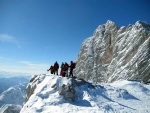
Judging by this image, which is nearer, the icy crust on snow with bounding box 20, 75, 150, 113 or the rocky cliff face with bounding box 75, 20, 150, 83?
the icy crust on snow with bounding box 20, 75, 150, 113

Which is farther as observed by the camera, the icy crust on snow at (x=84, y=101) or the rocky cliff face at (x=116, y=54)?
the rocky cliff face at (x=116, y=54)

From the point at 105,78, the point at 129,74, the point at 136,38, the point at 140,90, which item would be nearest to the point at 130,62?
the point at 129,74

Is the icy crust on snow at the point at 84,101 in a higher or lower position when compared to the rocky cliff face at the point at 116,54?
lower

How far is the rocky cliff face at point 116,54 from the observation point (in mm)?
58009

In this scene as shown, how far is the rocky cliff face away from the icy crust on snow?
23.7 metres

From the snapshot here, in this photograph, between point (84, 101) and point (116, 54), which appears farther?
point (116, 54)

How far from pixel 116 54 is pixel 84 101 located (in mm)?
55584

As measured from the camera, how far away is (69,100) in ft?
74.4

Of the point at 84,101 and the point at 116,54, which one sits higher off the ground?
the point at 116,54

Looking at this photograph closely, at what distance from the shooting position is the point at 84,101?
22.8m

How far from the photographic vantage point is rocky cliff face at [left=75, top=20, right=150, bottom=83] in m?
58.0

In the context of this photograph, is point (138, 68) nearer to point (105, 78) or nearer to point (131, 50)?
point (131, 50)

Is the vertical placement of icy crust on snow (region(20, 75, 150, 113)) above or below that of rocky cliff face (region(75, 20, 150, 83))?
below

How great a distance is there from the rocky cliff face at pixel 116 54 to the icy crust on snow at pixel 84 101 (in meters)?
23.7
